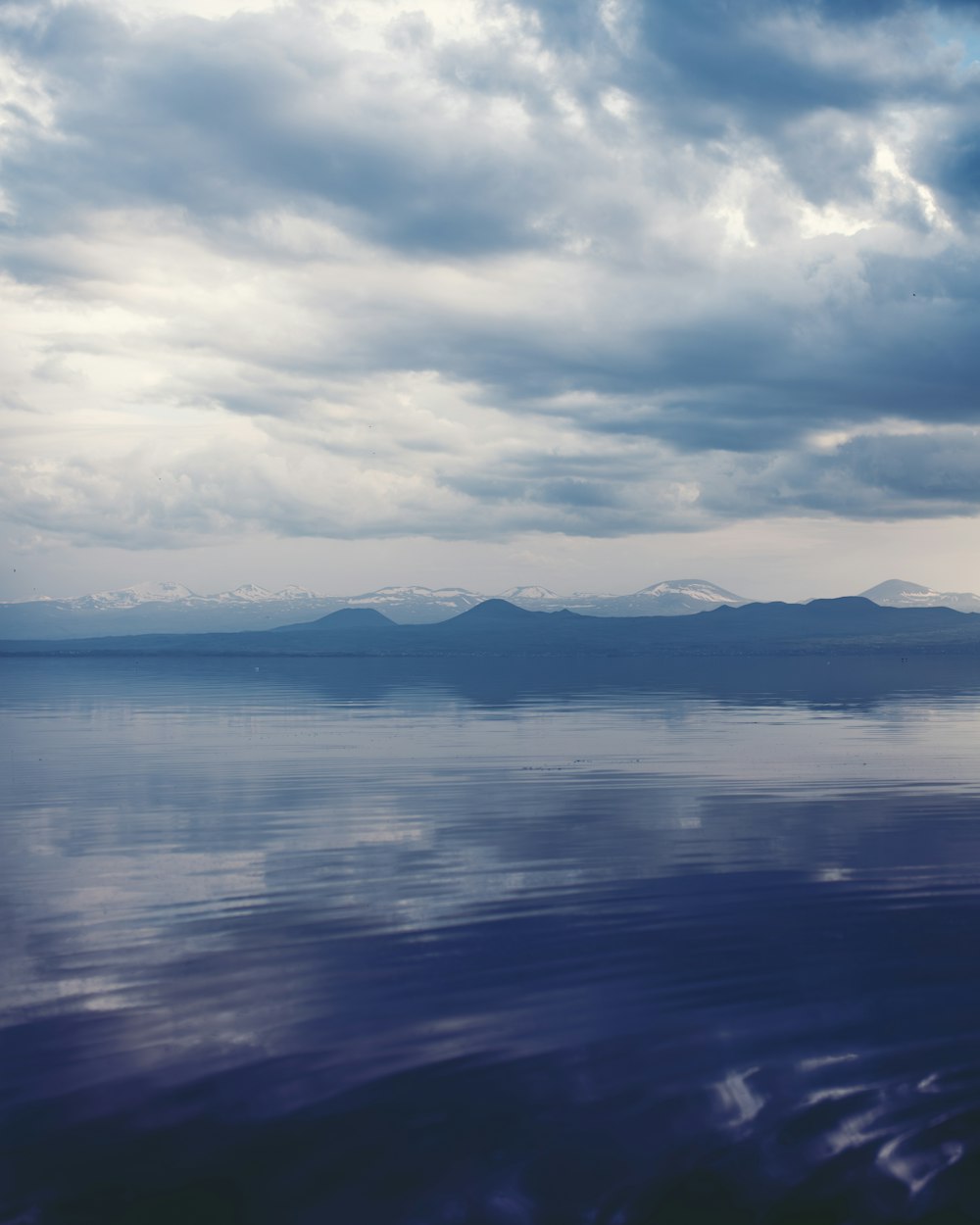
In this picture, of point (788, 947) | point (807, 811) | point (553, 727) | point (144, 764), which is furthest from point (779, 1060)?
point (553, 727)

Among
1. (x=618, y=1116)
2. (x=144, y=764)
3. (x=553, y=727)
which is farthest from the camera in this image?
(x=553, y=727)

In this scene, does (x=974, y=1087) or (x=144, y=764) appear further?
(x=144, y=764)

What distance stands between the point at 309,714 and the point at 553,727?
18587mm

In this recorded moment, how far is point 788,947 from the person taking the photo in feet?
58.6

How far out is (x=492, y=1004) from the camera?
Answer: 15266 mm

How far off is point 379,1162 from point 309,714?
60702mm

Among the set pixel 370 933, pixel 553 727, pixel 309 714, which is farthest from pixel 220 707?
pixel 370 933

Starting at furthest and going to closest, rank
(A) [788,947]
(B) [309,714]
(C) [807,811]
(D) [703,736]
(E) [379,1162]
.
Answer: (B) [309,714] < (D) [703,736] < (C) [807,811] < (A) [788,947] < (E) [379,1162]

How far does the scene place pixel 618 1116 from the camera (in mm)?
11969

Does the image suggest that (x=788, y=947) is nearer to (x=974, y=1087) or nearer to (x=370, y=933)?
(x=974, y=1087)

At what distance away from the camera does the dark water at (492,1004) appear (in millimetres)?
10773

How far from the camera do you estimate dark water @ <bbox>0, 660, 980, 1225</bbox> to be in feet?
35.3

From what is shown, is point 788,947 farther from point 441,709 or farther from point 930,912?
point 441,709

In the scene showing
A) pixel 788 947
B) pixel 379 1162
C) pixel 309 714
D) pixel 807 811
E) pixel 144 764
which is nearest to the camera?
pixel 379 1162
